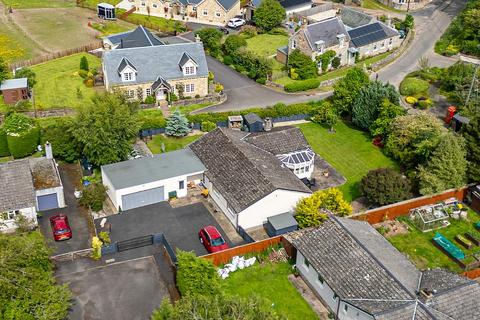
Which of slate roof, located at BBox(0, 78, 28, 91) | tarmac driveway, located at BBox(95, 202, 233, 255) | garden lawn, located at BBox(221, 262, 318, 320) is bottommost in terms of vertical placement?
tarmac driveway, located at BBox(95, 202, 233, 255)

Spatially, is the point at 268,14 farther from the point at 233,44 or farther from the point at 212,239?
the point at 212,239

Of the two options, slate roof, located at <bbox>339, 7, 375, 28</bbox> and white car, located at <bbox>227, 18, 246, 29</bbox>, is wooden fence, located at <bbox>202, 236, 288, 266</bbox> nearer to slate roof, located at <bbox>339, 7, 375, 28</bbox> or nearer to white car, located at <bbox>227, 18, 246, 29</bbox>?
slate roof, located at <bbox>339, 7, 375, 28</bbox>

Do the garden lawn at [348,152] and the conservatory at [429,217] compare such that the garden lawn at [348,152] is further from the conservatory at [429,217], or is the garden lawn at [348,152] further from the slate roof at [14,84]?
the slate roof at [14,84]

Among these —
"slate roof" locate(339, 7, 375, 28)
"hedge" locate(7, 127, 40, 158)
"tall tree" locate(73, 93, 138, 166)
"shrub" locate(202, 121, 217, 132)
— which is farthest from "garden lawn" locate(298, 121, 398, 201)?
"slate roof" locate(339, 7, 375, 28)

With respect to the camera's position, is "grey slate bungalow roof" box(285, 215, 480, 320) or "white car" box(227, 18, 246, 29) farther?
"white car" box(227, 18, 246, 29)

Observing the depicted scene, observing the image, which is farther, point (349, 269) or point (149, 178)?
point (149, 178)

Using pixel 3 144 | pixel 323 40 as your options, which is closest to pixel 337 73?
pixel 323 40

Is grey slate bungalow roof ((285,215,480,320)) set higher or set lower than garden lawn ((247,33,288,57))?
higher

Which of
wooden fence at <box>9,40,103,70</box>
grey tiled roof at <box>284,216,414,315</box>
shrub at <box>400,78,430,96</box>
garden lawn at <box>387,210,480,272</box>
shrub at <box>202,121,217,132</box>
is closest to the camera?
grey tiled roof at <box>284,216,414,315</box>
